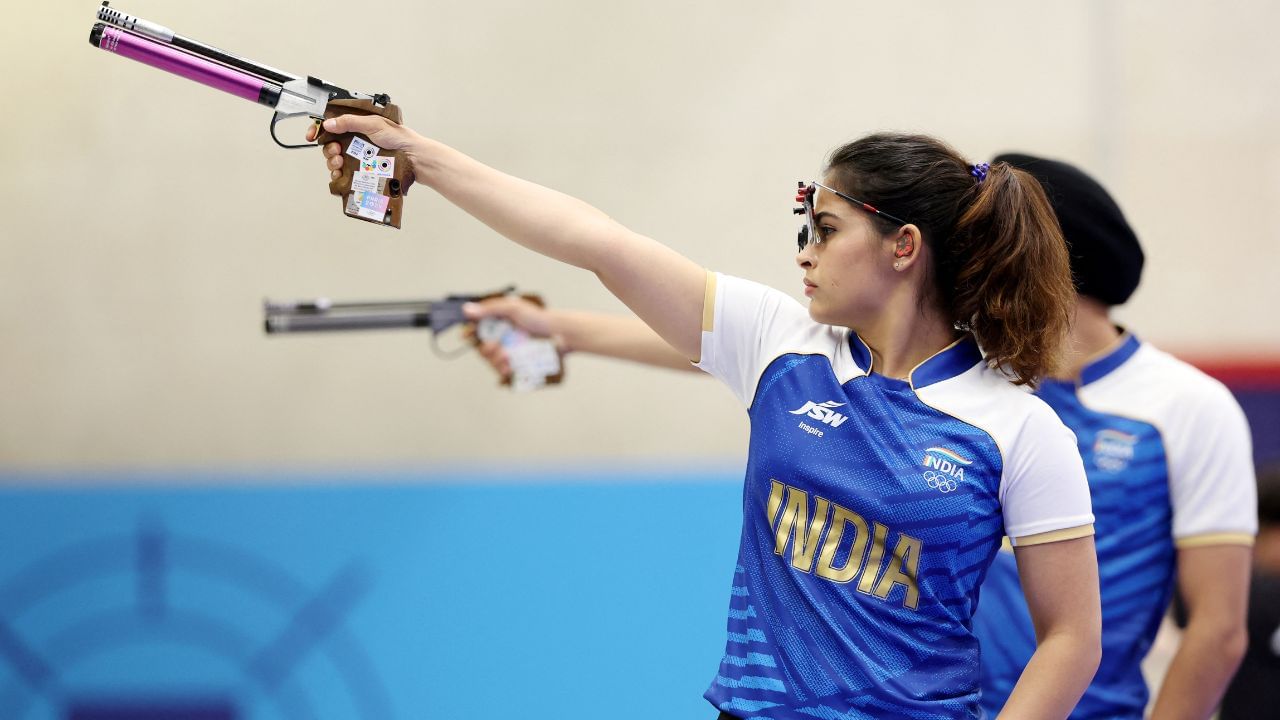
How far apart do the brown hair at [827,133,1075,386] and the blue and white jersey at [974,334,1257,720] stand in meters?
0.52

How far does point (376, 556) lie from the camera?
312 cm

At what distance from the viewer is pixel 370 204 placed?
1.50 meters

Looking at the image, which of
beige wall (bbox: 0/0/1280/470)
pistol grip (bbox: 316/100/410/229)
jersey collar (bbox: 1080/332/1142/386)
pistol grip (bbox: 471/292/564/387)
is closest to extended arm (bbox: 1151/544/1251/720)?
jersey collar (bbox: 1080/332/1142/386)

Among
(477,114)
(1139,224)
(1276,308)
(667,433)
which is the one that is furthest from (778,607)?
(1276,308)

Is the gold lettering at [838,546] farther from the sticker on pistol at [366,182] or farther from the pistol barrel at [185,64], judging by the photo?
the pistol barrel at [185,64]

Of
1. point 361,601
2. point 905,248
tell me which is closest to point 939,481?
point 905,248

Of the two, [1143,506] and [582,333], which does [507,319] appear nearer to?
[582,333]

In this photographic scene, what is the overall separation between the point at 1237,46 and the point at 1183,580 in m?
2.89

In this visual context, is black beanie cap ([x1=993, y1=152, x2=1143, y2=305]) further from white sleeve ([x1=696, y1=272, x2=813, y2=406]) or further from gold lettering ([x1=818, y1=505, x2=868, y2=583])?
gold lettering ([x1=818, y1=505, x2=868, y2=583])

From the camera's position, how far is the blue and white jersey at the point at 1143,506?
1.82m

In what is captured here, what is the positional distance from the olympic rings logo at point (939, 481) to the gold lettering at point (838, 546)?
3.7 inches

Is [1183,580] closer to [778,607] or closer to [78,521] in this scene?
[778,607]

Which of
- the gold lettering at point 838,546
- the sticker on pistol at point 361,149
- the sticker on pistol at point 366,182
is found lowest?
the gold lettering at point 838,546

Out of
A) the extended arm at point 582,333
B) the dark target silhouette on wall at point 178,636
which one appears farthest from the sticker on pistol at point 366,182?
the dark target silhouette on wall at point 178,636
